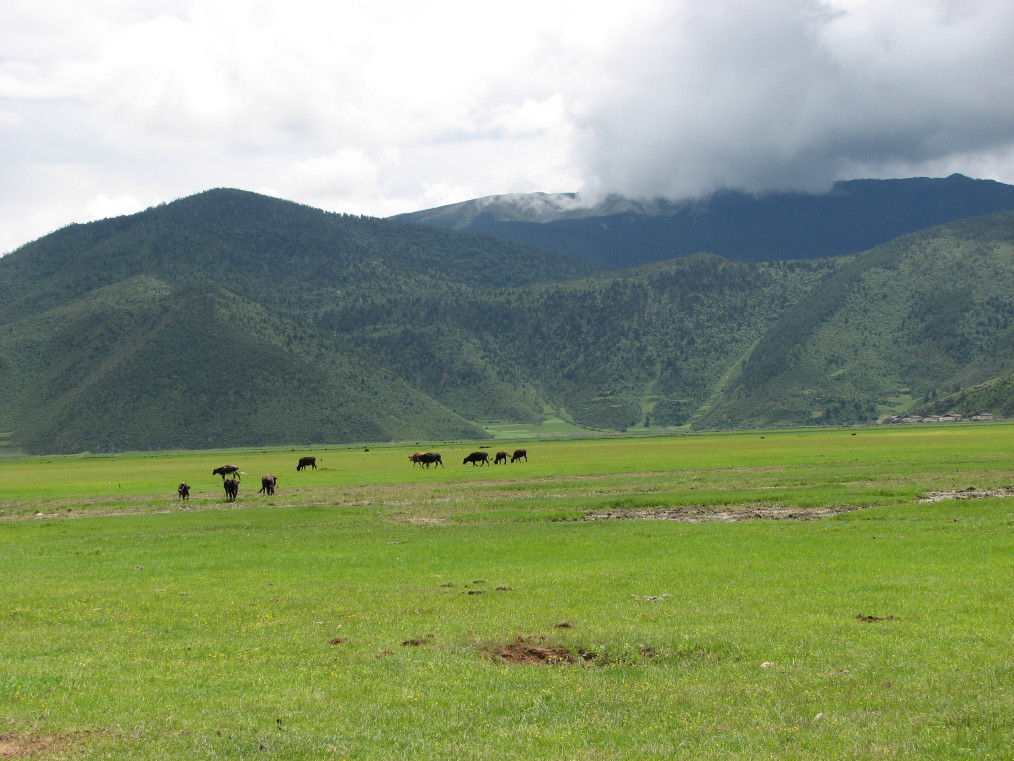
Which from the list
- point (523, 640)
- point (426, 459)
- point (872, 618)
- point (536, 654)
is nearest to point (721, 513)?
point (872, 618)

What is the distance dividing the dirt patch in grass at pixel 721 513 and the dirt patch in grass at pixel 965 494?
4.86 m

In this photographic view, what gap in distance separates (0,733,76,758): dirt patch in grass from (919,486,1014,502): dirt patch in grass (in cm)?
3829

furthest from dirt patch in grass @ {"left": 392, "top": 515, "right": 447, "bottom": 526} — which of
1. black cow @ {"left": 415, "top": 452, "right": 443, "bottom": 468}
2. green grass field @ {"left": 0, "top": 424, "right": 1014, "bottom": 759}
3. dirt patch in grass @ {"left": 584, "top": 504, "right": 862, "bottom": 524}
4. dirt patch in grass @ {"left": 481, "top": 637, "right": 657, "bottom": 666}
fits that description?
black cow @ {"left": 415, "top": 452, "right": 443, "bottom": 468}

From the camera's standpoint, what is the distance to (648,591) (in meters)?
21.3

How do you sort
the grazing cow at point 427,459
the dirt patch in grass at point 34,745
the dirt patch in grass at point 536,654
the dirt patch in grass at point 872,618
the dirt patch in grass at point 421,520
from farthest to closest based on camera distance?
1. the grazing cow at point 427,459
2. the dirt patch in grass at point 421,520
3. the dirt patch in grass at point 872,618
4. the dirt patch in grass at point 536,654
5. the dirt patch in grass at point 34,745

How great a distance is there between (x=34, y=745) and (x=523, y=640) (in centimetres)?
819

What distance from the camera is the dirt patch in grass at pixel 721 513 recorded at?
3697cm

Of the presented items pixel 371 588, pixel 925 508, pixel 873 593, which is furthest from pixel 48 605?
pixel 925 508

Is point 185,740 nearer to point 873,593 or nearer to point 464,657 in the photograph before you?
point 464,657

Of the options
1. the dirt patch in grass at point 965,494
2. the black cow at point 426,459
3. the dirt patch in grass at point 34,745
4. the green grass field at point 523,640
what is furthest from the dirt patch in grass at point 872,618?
the black cow at point 426,459

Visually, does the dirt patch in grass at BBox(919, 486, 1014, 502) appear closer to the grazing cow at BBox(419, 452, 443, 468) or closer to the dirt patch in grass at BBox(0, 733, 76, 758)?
the dirt patch in grass at BBox(0, 733, 76, 758)

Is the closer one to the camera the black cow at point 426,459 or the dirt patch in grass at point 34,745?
the dirt patch in grass at point 34,745

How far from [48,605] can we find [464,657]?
11.8m

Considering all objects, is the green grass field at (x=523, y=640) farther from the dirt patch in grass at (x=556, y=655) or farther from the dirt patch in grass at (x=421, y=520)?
the dirt patch in grass at (x=421, y=520)
